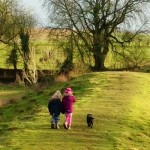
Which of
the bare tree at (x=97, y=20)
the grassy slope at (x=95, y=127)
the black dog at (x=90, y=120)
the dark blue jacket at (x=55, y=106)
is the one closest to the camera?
the grassy slope at (x=95, y=127)

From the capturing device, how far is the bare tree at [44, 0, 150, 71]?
57500mm

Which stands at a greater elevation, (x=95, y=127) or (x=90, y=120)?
(x=90, y=120)

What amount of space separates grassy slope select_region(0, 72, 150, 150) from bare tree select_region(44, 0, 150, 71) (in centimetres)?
2523

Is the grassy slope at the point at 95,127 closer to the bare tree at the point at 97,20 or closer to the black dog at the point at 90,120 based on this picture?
the black dog at the point at 90,120

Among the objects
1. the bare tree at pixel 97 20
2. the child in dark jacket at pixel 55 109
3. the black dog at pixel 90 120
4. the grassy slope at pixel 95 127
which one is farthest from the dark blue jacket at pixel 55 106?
the bare tree at pixel 97 20

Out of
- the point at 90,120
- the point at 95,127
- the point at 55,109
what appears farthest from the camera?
the point at 95,127

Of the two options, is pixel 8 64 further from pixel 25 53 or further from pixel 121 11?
pixel 121 11

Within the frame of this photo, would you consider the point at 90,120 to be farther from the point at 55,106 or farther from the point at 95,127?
the point at 55,106

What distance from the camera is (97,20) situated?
57.8 meters

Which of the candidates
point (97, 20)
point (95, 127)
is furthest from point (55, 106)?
point (97, 20)

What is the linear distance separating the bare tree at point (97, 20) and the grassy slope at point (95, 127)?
25229mm

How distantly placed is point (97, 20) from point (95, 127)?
37362mm

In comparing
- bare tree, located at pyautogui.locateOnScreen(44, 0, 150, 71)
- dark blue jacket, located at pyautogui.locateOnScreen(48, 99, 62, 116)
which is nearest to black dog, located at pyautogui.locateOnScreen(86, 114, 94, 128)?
dark blue jacket, located at pyautogui.locateOnScreen(48, 99, 62, 116)

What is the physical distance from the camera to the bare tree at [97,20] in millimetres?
57500
